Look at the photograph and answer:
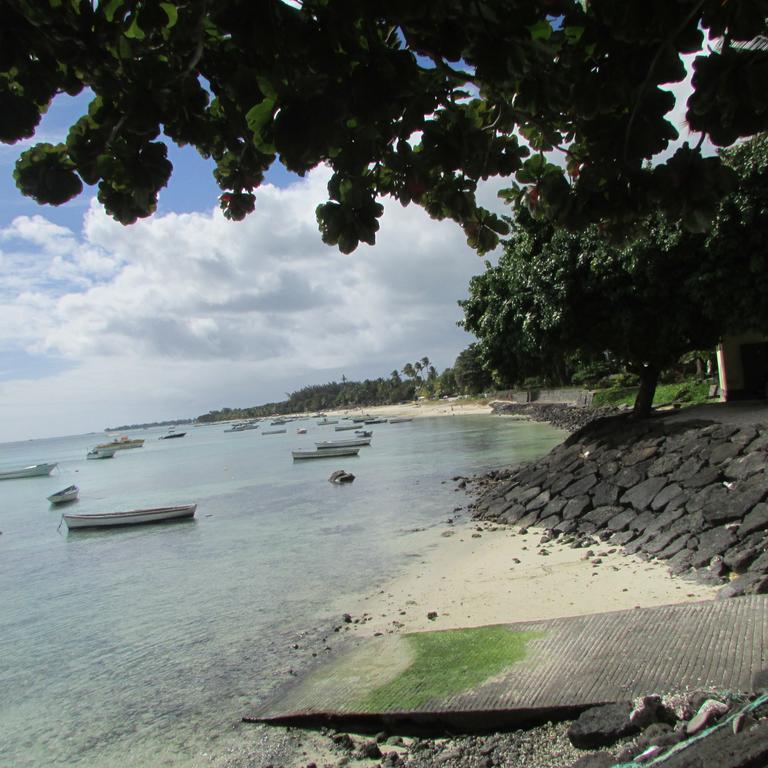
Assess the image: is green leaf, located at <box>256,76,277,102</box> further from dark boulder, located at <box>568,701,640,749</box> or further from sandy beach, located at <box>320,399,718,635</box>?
sandy beach, located at <box>320,399,718,635</box>

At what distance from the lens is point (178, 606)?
11.0 metres

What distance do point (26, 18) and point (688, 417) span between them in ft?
47.5

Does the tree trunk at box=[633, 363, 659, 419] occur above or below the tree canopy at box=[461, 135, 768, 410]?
below

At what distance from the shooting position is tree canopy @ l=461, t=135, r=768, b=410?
13492 mm

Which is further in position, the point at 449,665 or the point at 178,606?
the point at 178,606

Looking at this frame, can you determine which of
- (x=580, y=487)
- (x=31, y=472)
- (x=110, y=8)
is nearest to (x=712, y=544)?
(x=580, y=487)

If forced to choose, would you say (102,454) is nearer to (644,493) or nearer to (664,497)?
(644,493)

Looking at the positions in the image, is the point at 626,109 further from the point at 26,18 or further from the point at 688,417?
the point at 688,417

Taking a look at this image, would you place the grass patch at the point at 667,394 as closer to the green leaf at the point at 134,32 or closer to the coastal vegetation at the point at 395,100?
the coastal vegetation at the point at 395,100

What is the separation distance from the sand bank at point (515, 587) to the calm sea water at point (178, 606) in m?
0.96

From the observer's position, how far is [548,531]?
11.7 meters

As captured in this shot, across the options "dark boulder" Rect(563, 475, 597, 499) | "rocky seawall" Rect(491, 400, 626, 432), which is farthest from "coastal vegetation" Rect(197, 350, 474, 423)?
"dark boulder" Rect(563, 475, 597, 499)

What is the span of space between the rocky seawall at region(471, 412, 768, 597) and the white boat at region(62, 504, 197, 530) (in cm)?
1031

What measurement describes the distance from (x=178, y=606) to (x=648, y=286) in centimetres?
1213
